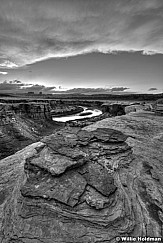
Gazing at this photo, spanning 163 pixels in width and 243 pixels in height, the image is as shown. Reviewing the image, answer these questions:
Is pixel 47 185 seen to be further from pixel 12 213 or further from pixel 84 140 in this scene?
pixel 84 140

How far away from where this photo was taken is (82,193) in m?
7.46

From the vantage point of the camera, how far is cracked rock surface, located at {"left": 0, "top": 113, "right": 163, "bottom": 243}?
6395 millimetres

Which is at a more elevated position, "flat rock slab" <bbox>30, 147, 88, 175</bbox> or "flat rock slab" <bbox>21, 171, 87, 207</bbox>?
"flat rock slab" <bbox>30, 147, 88, 175</bbox>

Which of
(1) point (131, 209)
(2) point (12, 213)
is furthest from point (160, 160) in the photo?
(2) point (12, 213)

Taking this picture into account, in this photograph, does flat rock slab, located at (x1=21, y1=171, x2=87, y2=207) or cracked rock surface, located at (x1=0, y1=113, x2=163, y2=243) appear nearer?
cracked rock surface, located at (x1=0, y1=113, x2=163, y2=243)

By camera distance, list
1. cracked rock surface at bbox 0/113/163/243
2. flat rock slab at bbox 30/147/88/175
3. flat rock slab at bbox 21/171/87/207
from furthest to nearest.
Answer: flat rock slab at bbox 30/147/88/175, flat rock slab at bbox 21/171/87/207, cracked rock surface at bbox 0/113/163/243

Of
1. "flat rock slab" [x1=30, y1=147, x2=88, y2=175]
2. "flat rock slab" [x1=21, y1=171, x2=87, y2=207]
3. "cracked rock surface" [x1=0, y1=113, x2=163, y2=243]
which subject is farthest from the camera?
"flat rock slab" [x1=30, y1=147, x2=88, y2=175]

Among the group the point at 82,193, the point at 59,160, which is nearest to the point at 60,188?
the point at 82,193

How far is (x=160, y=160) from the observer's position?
11.0 meters

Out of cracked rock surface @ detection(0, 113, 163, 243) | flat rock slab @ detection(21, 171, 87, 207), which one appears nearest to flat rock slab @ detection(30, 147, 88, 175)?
cracked rock surface @ detection(0, 113, 163, 243)

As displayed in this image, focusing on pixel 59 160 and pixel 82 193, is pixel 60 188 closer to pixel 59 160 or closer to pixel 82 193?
pixel 82 193

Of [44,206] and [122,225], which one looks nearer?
[122,225]

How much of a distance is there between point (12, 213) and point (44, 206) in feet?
5.24

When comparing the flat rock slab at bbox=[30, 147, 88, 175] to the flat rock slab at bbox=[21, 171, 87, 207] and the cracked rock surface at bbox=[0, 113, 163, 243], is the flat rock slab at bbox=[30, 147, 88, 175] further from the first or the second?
the flat rock slab at bbox=[21, 171, 87, 207]
